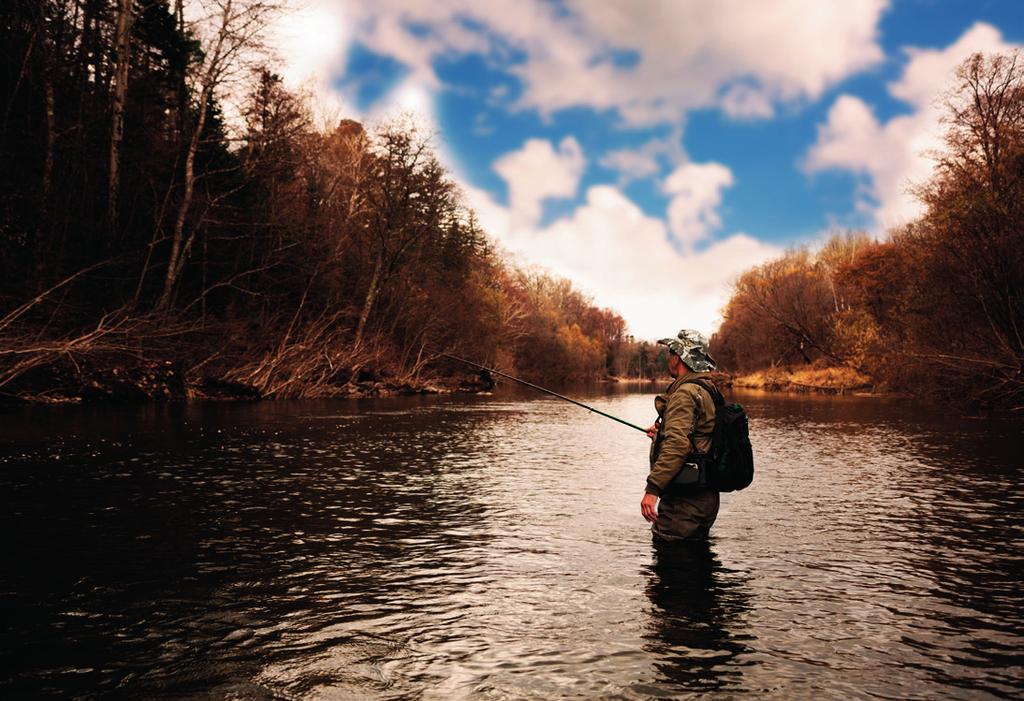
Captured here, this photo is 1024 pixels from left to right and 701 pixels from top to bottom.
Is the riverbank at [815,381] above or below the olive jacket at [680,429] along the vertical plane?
above

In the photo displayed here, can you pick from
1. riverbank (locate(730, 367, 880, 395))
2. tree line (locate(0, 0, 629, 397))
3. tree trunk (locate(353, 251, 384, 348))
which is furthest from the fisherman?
riverbank (locate(730, 367, 880, 395))

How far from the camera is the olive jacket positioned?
7.01m

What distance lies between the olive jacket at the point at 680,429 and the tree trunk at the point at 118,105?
2585 cm

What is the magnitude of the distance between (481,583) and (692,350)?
10.1 ft

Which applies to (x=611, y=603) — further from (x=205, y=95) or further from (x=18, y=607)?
(x=205, y=95)

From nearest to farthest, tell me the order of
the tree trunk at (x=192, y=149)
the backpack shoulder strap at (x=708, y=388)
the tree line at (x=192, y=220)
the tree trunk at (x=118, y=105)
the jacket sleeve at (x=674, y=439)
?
1. the jacket sleeve at (x=674, y=439)
2. the backpack shoulder strap at (x=708, y=388)
3. the tree line at (x=192, y=220)
4. the tree trunk at (x=118, y=105)
5. the tree trunk at (x=192, y=149)

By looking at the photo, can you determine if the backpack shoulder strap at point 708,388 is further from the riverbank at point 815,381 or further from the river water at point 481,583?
the riverbank at point 815,381

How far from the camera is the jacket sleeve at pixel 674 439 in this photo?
7.00 meters

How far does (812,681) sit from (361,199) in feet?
162

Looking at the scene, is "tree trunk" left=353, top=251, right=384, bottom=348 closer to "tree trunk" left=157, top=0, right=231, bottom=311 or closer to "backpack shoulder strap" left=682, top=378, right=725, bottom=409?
"tree trunk" left=157, top=0, right=231, bottom=311

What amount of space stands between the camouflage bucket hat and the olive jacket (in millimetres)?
172

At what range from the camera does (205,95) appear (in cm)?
2962

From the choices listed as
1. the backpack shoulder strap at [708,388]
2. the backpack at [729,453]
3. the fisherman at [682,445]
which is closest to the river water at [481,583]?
the fisherman at [682,445]

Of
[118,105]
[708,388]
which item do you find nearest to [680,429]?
[708,388]
